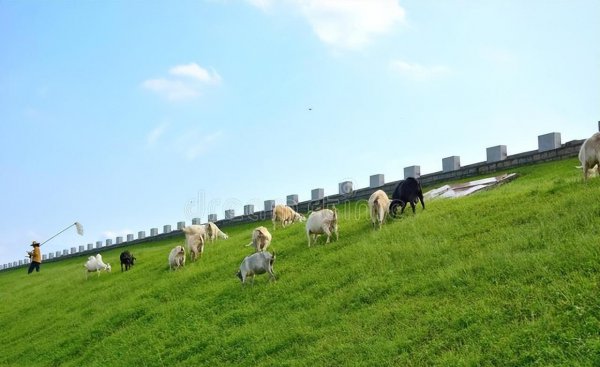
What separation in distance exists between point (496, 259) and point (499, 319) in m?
2.29

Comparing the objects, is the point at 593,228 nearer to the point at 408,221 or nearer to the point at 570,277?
the point at 570,277

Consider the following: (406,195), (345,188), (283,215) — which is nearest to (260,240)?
(406,195)

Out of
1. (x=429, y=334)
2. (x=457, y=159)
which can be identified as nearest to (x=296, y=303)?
(x=429, y=334)

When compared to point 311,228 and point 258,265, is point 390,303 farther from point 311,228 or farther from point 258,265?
point 311,228

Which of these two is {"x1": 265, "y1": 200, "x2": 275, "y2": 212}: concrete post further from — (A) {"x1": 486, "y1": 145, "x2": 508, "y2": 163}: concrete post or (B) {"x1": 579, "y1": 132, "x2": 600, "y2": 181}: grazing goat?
(B) {"x1": 579, "y1": 132, "x2": 600, "y2": 181}: grazing goat

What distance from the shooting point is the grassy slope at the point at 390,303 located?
8.47 m

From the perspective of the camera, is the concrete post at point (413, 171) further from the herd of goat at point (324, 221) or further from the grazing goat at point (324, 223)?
the grazing goat at point (324, 223)

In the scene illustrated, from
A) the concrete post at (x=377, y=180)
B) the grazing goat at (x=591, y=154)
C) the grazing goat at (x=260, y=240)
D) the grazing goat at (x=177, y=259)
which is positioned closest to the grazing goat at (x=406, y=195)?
the grazing goat at (x=260, y=240)

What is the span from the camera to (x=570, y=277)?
9156 mm

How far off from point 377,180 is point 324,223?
15.2 metres

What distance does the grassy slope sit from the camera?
27.8ft

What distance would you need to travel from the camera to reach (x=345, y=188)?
1363 inches

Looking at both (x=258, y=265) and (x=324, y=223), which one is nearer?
(x=258, y=265)

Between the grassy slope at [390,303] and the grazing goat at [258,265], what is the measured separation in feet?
1.21
